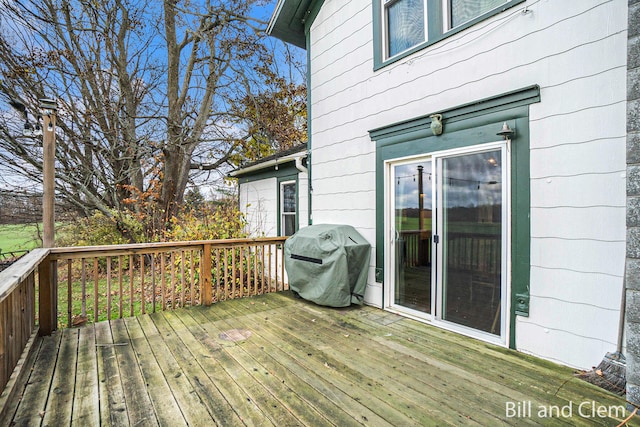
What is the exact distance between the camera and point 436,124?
10.5 feet

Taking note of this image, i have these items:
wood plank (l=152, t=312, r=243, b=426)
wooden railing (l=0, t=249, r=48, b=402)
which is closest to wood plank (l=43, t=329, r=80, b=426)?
wooden railing (l=0, t=249, r=48, b=402)

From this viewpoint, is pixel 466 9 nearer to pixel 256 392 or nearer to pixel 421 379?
pixel 421 379

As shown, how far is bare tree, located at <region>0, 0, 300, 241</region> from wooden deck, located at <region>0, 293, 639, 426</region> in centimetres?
624

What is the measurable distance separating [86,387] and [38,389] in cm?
32

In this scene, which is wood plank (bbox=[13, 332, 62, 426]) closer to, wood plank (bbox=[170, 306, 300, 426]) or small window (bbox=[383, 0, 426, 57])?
wood plank (bbox=[170, 306, 300, 426])

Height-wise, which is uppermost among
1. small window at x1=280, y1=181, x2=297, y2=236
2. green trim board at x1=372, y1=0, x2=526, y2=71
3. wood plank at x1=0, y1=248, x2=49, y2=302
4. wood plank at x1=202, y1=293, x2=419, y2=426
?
green trim board at x1=372, y1=0, x2=526, y2=71

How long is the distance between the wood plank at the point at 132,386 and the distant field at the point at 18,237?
7615mm

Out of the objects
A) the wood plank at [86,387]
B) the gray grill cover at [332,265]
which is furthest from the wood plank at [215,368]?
the gray grill cover at [332,265]

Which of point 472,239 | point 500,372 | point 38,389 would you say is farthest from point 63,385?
point 472,239

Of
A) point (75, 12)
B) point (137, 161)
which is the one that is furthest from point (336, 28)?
point (75, 12)

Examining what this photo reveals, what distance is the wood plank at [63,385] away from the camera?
1.87m

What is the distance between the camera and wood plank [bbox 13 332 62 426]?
1.86 meters

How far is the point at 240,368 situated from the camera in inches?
96.2

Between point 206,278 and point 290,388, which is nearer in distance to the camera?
point 290,388
